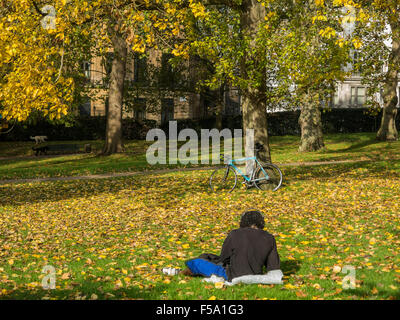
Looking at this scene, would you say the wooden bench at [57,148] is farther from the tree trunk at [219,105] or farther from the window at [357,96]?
the window at [357,96]

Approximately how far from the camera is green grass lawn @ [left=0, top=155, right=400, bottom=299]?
658cm

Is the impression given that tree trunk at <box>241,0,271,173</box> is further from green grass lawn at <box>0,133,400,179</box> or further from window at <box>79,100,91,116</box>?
window at <box>79,100,91,116</box>

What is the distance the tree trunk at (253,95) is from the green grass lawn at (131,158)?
319 inches

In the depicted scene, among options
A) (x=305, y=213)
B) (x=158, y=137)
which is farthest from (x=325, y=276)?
(x=158, y=137)

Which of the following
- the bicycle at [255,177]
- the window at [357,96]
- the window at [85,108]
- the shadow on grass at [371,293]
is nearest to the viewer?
the shadow on grass at [371,293]

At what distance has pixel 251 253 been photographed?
6586 millimetres

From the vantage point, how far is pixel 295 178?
59.7ft

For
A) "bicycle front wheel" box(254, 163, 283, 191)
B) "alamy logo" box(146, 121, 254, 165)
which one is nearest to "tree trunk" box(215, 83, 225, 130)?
"alamy logo" box(146, 121, 254, 165)

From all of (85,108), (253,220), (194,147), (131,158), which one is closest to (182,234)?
(253,220)

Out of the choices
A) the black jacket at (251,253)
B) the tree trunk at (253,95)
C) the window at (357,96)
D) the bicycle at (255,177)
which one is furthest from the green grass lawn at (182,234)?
the window at (357,96)

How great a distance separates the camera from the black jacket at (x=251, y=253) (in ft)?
21.6

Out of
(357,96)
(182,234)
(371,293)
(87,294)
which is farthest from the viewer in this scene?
(357,96)

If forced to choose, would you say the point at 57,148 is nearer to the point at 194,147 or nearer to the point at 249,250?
the point at 194,147

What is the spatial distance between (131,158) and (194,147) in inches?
262
